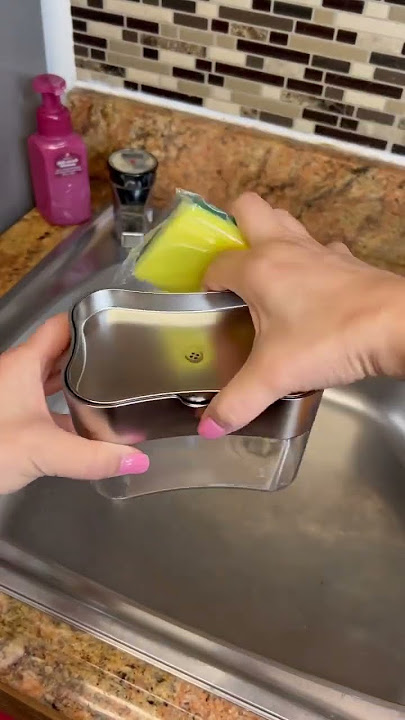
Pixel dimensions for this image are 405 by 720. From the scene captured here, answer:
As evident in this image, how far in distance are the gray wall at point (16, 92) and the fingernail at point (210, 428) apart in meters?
0.39

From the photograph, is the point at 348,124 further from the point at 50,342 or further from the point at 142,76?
the point at 50,342

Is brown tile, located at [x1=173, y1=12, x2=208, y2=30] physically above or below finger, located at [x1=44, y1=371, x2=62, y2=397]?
above

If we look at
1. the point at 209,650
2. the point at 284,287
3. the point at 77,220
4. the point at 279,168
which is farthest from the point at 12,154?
the point at 209,650

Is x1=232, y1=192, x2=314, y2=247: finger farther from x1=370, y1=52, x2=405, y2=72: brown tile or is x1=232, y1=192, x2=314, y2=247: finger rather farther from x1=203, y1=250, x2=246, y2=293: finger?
x1=370, y1=52, x2=405, y2=72: brown tile

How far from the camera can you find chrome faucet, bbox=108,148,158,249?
26.2 inches

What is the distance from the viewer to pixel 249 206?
20.4 inches

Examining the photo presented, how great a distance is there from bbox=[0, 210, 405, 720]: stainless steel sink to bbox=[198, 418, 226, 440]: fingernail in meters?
0.13

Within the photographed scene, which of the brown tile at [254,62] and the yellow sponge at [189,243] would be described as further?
the brown tile at [254,62]

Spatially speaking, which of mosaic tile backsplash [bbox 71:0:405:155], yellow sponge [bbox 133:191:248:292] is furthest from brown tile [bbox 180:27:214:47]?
yellow sponge [bbox 133:191:248:292]

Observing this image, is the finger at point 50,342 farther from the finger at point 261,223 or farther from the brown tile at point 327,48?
the brown tile at point 327,48

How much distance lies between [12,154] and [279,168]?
9.9 inches

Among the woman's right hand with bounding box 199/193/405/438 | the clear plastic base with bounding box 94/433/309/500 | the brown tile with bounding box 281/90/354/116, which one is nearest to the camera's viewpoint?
the woman's right hand with bounding box 199/193/405/438

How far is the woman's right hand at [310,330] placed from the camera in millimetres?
408

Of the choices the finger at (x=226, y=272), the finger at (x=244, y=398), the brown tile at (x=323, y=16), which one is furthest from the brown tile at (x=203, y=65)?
the finger at (x=244, y=398)
